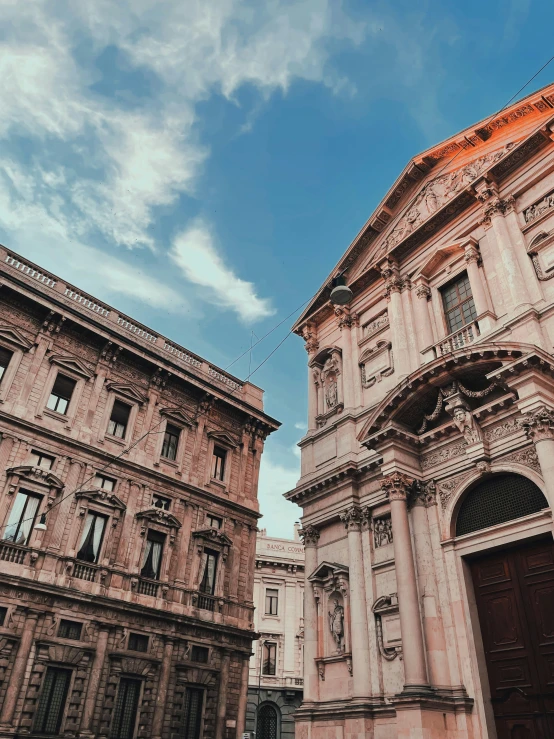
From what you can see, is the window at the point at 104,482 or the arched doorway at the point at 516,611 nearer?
the arched doorway at the point at 516,611

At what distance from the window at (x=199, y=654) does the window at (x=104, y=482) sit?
23.0 feet

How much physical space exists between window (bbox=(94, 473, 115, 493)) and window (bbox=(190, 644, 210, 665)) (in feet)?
23.0

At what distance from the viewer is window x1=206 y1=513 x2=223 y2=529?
25.4 m

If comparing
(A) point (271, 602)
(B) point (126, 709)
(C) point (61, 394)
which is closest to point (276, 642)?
(A) point (271, 602)

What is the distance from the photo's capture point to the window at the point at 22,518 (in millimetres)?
19266

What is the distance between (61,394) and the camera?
22812 mm

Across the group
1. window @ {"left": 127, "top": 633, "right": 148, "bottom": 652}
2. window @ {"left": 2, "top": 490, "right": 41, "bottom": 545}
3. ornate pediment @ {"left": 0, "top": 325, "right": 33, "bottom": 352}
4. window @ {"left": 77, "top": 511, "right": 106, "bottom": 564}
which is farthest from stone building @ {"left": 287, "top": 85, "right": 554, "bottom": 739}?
ornate pediment @ {"left": 0, "top": 325, "right": 33, "bottom": 352}

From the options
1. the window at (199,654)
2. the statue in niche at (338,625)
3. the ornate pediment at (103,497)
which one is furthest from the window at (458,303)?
the window at (199,654)

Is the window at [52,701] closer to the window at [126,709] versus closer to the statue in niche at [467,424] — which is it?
the window at [126,709]

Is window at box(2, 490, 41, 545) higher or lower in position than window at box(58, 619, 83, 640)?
higher

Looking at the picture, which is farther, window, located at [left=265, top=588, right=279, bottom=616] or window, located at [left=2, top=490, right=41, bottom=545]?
window, located at [left=265, top=588, right=279, bottom=616]

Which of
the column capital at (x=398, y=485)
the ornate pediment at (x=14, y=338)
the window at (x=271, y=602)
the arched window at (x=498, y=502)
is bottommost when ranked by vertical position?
the arched window at (x=498, y=502)

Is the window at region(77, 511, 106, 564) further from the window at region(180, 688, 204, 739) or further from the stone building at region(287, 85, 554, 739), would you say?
the stone building at region(287, 85, 554, 739)

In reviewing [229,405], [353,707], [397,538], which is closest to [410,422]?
[397,538]
